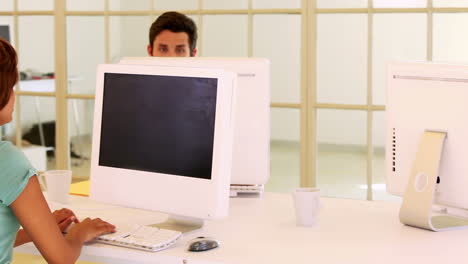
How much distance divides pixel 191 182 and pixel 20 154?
44 cm

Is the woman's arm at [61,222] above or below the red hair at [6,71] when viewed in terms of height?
below

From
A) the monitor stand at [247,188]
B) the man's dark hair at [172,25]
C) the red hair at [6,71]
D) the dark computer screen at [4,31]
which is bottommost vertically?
the monitor stand at [247,188]

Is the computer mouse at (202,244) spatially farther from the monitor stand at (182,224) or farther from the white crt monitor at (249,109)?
the white crt monitor at (249,109)

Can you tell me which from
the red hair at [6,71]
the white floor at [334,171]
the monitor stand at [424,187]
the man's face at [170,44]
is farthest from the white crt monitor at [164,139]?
the white floor at [334,171]

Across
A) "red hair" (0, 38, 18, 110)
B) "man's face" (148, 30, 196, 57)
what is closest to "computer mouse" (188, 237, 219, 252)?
"red hair" (0, 38, 18, 110)

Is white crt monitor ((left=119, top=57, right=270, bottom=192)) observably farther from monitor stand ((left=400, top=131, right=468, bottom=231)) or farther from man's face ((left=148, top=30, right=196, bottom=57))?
man's face ((left=148, top=30, right=196, bottom=57))

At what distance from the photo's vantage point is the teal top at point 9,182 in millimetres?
1919

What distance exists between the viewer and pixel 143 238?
2.13 m

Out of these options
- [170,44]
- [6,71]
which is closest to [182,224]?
[6,71]

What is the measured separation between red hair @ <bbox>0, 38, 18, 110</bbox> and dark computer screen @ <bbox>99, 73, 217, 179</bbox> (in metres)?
0.41

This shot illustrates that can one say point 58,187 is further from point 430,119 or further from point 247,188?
point 430,119

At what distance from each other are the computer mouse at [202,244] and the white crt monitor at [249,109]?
611 millimetres

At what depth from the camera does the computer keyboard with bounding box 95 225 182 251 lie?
2.08 metres

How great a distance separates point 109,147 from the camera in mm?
2334
